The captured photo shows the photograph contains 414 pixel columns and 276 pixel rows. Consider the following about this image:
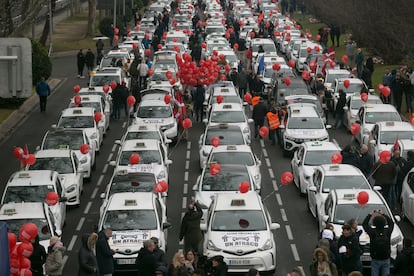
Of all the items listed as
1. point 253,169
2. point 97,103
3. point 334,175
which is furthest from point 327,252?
point 97,103

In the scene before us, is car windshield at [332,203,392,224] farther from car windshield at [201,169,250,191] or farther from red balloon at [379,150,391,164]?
car windshield at [201,169,250,191]

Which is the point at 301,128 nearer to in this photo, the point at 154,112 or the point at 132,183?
the point at 154,112

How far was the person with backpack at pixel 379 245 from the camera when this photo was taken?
2078 cm

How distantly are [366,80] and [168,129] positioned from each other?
12741 mm

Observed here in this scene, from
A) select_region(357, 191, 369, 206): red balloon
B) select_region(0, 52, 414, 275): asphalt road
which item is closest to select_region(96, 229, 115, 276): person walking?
select_region(0, 52, 414, 275): asphalt road

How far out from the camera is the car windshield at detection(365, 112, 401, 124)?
1409 inches

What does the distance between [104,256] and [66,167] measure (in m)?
8.87

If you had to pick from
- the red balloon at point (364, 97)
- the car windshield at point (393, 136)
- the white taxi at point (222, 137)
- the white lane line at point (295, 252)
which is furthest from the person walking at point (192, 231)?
the red balloon at point (364, 97)

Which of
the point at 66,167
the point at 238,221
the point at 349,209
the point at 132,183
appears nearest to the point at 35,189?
the point at 132,183

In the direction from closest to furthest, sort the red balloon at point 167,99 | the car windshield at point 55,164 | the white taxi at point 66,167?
the white taxi at point 66,167
the car windshield at point 55,164
the red balloon at point 167,99

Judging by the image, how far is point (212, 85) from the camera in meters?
43.3

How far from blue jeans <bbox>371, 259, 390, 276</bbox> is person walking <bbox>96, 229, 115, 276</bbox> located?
484cm

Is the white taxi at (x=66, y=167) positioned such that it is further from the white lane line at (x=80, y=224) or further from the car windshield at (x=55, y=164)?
the white lane line at (x=80, y=224)

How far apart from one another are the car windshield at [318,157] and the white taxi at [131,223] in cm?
625
